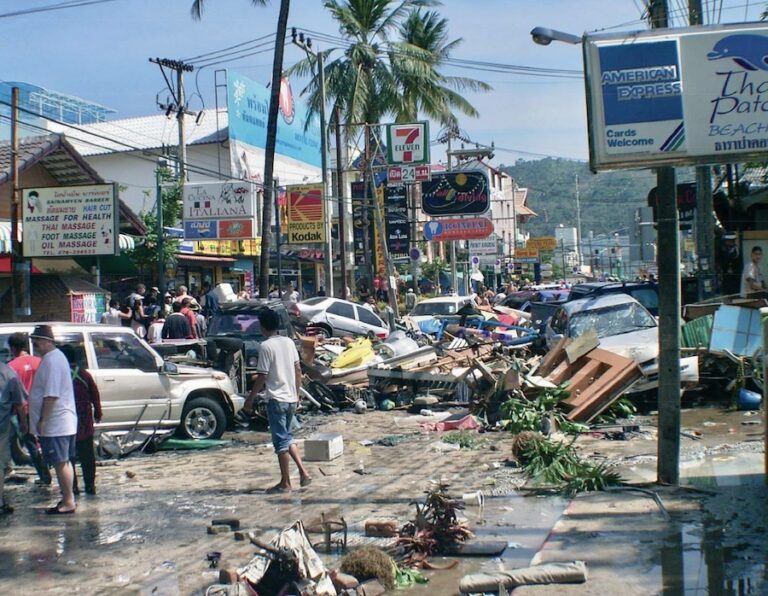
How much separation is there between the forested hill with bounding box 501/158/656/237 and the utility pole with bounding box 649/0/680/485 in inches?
4604

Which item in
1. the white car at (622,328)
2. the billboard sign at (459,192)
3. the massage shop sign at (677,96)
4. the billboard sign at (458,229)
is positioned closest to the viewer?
the massage shop sign at (677,96)

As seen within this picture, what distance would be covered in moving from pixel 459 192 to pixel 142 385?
26.7m

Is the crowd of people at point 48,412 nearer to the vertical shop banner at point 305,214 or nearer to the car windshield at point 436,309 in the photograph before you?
the car windshield at point 436,309

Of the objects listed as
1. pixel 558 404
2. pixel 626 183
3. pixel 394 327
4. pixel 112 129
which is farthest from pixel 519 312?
pixel 626 183

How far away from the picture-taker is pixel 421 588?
18.6 feet

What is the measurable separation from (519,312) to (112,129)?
26.5m

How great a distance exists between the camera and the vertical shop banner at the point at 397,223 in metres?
36.8

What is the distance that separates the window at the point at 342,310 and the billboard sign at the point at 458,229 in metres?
10.9

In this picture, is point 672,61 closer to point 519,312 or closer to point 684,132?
point 684,132

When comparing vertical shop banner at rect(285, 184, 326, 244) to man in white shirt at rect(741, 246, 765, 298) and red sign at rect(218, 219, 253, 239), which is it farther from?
man in white shirt at rect(741, 246, 765, 298)

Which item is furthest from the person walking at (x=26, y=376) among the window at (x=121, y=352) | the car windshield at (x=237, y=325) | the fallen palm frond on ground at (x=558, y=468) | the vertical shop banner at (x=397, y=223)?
the vertical shop banner at (x=397, y=223)

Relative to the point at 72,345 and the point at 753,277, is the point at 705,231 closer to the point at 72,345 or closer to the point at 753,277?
the point at 753,277

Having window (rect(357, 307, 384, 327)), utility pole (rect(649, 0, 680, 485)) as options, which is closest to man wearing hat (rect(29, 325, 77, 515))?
utility pole (rect(649, 0, 680, 485))

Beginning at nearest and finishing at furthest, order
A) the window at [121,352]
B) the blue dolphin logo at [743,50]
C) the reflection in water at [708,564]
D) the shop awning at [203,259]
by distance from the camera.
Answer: the reflection in water at [708,564]
the blue dolphin logo at [743,50]
the window at [121,352]
the shop awning at [203,259]
